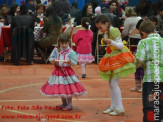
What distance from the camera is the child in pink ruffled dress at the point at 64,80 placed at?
30.0ft

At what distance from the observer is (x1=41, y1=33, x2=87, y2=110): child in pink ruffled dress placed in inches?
360

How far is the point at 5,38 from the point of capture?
16.2 meters

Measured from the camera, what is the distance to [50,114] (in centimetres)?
894

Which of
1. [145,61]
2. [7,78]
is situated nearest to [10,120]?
[145,61]

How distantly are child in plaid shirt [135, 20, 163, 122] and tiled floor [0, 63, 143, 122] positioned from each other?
144 cm

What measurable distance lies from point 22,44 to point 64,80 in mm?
6807

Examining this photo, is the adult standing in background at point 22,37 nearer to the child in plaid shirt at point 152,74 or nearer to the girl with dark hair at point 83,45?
the girl with dark hair at point 83,45

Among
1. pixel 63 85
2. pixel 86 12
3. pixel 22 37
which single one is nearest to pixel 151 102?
pixel 63 85

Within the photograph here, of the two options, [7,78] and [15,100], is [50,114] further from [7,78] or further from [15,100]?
[7,78]

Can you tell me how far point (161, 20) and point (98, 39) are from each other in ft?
9.01

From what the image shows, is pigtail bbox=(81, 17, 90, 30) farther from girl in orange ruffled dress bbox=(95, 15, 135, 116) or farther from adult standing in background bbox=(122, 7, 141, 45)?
girl in orange ruffled dress bbox=(95, 15, 135, 116)

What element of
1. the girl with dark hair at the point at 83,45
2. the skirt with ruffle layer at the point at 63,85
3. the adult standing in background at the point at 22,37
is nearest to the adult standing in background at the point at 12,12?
the adult standing in background at the point at 22,37

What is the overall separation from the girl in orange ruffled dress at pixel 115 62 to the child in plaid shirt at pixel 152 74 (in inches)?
59.4

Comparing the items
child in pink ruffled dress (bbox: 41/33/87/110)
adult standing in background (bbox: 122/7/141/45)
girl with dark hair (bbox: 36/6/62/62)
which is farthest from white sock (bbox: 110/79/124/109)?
girl with dark hair (bbox: 36/6/62/62)
